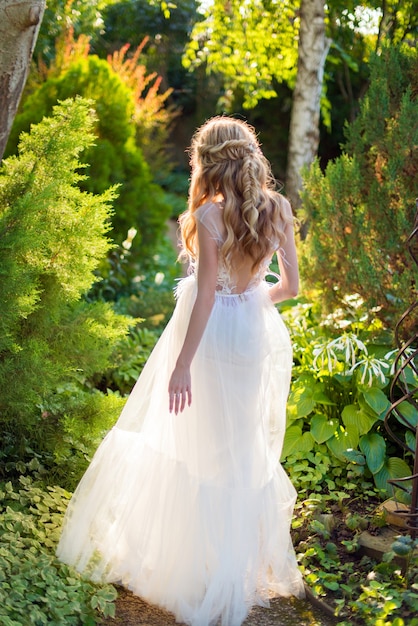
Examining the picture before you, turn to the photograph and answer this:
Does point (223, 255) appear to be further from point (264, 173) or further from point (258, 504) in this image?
point (258, 504)

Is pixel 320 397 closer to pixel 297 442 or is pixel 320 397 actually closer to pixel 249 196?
pixel 297 442

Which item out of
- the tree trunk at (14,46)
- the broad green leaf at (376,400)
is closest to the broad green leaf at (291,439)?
the broad green leaf at (376,400)

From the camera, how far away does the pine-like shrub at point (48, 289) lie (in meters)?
3.33

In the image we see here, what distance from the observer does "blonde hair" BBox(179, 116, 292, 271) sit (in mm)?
2912

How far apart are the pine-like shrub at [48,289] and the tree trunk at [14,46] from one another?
168mm

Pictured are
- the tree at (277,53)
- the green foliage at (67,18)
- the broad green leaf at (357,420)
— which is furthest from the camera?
the green foliage at (67,18)

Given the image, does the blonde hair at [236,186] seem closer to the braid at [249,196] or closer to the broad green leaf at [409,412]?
the braid at [249,196]

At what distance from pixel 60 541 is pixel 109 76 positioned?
17.3 ft

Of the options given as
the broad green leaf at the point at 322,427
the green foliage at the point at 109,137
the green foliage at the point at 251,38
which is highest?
the green foliage at the point at 251,38

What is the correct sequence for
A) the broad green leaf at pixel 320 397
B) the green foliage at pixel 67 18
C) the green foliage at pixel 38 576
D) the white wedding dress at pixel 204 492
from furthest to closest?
the green foliage at pixel 67 18
the broad green leaf at pixel 320 397
the white wedding dress at pixel 204 492
the green foliage at pixel 38 576

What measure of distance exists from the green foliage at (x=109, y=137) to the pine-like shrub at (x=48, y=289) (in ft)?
10.6

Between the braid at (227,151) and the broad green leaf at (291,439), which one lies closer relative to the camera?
the braid at (227,151)

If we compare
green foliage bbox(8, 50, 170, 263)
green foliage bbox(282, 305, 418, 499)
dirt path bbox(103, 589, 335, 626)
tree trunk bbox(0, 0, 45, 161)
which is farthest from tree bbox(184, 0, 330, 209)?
dirt path bbox(103, 589, 335, 626)

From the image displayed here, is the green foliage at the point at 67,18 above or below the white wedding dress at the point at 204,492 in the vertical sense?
above
